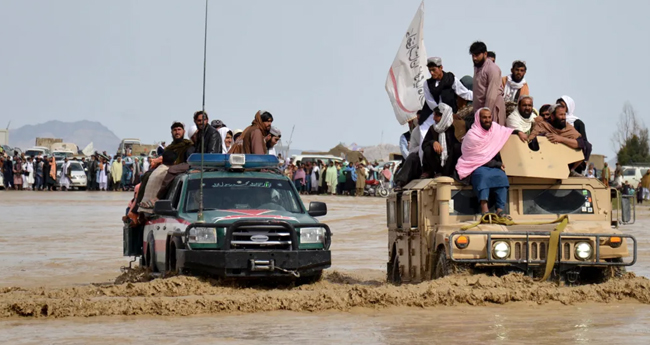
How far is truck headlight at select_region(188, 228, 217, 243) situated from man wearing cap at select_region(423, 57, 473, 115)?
326 centimetres

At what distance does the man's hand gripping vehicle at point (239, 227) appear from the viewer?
1262cm

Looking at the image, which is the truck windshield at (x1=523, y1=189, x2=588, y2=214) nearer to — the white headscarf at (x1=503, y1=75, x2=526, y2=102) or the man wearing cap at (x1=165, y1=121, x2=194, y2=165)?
the white headscarf at (x1=503, y1=75, x2=526, y2=102)

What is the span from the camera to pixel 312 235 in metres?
13.1

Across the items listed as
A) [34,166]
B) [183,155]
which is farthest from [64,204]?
[183,155]

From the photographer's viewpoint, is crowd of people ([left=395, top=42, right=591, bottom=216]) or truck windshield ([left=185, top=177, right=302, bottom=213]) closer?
crowd of people ([left=395, top=42, right=591, bottom=216])

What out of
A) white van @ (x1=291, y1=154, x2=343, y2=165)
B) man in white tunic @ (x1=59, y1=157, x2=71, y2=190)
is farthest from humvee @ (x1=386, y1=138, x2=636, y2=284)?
white van @ (x1=291, y1=154, x2=343, y2=165)

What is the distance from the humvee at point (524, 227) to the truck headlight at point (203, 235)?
7.51ft

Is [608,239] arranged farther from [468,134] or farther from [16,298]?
[16,298]

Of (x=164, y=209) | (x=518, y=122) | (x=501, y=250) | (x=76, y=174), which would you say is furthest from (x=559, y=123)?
(x=76, y=174)

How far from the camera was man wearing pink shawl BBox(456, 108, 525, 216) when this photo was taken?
12.6 metres

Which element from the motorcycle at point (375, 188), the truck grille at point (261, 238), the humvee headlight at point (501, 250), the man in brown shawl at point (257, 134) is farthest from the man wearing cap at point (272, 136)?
the motorcycle at point (375, 188)

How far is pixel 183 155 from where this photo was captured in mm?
15883

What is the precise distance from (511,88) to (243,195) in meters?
3.45

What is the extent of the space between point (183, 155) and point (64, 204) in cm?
2341
